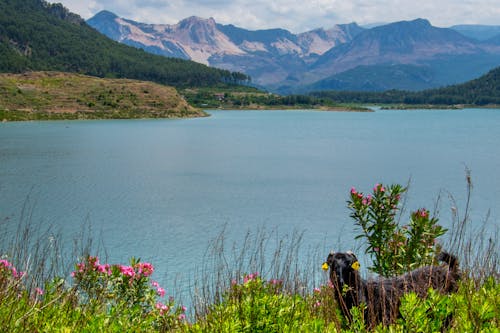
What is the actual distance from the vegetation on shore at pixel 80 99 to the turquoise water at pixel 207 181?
94.1 ft

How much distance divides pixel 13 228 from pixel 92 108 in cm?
10268

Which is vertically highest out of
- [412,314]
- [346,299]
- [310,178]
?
[412,314]

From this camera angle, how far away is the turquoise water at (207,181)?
25.8 meters

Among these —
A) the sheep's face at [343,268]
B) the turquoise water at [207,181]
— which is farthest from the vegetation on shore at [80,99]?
the sheep's face at [343,268]

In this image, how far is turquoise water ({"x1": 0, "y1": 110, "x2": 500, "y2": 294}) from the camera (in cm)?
2577

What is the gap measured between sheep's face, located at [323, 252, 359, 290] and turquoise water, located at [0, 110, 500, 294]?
2670 mm

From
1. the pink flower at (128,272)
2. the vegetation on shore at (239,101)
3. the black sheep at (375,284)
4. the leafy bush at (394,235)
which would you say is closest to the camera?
the black sheep at (375,284)

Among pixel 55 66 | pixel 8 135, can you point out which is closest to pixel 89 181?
pixel 8 135

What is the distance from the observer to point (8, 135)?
77500 millimetres

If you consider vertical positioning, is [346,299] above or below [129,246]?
above

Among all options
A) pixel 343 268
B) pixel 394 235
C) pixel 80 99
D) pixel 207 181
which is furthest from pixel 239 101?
pixel 343 268

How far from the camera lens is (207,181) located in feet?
143

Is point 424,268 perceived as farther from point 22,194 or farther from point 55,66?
point 55,66

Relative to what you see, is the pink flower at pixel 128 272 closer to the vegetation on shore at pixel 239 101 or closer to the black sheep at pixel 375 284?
the black sheep at pixel 375 284
